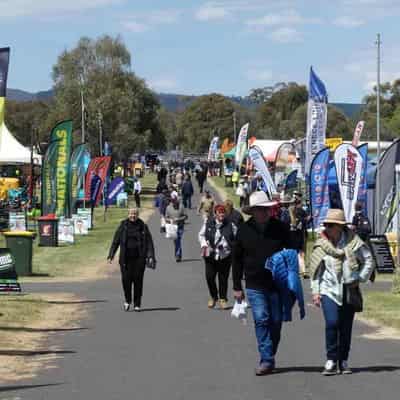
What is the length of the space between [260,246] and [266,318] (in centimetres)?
69

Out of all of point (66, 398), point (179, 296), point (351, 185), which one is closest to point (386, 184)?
point (351, 185)

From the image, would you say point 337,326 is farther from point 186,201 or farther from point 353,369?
point 186,201

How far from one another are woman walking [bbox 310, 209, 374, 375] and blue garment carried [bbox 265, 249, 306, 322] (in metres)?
0.22

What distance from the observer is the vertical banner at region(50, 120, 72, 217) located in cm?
3297

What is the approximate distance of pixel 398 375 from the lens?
408 inches

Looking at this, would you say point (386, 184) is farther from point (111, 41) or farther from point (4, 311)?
point (111, 41)

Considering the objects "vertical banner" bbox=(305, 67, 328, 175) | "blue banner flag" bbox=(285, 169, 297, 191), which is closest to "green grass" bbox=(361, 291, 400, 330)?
"vertical banner" bbox=(305, 67, 328, 175)

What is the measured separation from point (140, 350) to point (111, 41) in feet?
210

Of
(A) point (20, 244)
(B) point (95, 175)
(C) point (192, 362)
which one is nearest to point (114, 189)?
(B) point (95, 175)

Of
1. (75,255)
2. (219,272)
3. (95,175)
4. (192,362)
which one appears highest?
(95,175)

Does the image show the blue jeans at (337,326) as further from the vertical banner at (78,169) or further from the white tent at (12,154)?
the white tent at (12,154)

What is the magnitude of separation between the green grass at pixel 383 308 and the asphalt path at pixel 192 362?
0.54m

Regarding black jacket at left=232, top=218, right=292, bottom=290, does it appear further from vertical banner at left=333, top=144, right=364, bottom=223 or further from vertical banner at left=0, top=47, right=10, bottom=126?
vertical banner at left=333, top=144, right=364, bottom=223

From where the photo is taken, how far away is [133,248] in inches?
660
